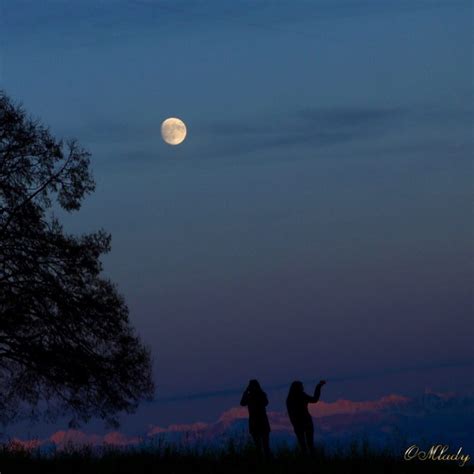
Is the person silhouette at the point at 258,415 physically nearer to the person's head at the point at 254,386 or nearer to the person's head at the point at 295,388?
the person's head at the point at 254,386

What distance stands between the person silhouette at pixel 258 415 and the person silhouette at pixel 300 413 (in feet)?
2.51

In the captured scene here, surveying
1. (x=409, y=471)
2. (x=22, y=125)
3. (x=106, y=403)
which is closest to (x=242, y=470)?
(x=409, y=471)

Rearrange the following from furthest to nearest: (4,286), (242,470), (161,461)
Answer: (4,286) < (161,461) < (242,470)

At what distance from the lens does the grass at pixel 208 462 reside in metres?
20.1

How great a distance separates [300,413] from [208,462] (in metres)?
3.16

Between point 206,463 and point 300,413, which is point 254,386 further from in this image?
point 206,463

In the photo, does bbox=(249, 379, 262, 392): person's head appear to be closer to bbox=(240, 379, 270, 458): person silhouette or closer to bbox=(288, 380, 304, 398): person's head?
bbox=(240, 379, 270, 458): person silhouette

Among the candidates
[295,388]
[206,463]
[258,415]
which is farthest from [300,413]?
[206,463]

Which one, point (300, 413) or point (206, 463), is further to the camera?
point (300, 413)

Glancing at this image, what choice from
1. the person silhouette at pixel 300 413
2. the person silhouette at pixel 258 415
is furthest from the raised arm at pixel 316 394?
the person silhouette at pixel 258 415

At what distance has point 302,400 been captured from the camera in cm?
2336

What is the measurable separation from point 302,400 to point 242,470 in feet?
12.0

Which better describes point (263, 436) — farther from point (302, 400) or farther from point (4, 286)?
point (4, 286)

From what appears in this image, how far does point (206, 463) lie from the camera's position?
20828mm
